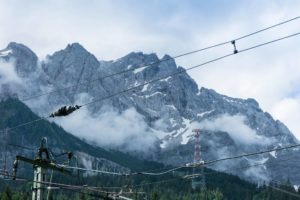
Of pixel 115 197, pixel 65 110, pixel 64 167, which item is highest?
pixel 65 110

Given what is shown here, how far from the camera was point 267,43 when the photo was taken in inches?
1008

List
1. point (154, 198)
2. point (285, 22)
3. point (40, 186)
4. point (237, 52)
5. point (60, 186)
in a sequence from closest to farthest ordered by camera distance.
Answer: point (285, 22)
point (237, 52)
point (60, 186)
point (40, 186)
point (154, 198)

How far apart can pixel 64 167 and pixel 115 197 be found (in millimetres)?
6934

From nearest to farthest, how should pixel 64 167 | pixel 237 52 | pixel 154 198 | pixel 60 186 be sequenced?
pixel 237 52 → pixel 60 186 → pixel 64 167 → pixel 154 198

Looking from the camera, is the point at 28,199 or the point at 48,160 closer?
the point at 48,160

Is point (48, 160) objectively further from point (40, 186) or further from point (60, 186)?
point (60, 186)

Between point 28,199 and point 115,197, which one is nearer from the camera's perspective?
point 115,197

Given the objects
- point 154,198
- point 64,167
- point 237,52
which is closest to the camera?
point 237,52

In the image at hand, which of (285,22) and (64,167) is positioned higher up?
(285,22)

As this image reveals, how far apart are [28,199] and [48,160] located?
13270 centimetres

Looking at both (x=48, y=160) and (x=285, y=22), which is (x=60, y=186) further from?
(x=285, y=22)

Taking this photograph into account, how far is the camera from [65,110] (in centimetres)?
3431

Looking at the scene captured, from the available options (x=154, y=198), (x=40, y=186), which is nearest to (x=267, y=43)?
(x=40, y=186)

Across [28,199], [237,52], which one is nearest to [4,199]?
[28,199]
